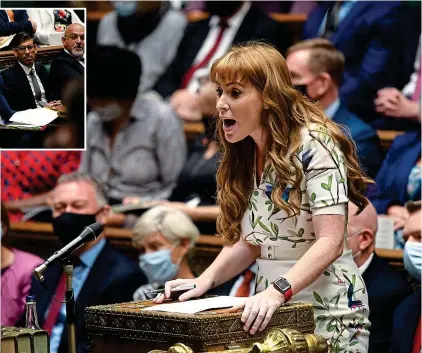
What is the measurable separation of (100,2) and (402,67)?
2340 mm

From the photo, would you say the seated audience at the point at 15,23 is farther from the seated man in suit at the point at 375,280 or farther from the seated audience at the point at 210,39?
the seated audience at the point at 210,39

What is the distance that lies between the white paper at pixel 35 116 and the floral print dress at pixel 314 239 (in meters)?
0.84

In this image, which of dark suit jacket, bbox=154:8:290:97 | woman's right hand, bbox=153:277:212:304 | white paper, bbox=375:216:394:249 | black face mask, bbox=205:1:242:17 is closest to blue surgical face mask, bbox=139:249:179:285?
white paper, bbox=375:216:394:249

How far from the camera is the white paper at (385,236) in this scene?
499 centimetres

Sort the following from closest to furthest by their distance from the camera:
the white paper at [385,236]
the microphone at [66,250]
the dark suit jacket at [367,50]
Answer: the microphone at [66,250], the white paper at [385,236], the dark suit jacket at [367,50]

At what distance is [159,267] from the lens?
17.1 feet

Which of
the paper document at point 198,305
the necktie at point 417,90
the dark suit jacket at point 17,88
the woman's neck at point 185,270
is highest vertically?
the dark suit jacket at point 17,88

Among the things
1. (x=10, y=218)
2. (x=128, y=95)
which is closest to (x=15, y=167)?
(x=10, y=218)

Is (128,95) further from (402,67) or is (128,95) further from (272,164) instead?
(272,164)

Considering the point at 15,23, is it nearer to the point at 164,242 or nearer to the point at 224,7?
the point at 164,242

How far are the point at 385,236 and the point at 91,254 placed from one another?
1.39 m

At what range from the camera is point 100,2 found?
7117 millimetres

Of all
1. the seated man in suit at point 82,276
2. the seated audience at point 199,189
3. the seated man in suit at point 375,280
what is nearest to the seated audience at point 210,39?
the seated audience at point 199,189

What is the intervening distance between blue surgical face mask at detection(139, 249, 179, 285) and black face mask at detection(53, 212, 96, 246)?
1.13ft
